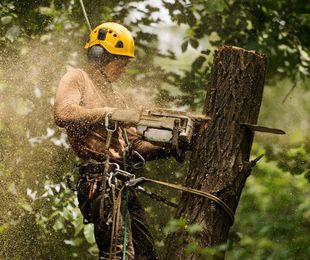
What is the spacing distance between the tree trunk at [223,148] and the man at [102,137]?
593mm

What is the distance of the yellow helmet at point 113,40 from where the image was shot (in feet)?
20.2

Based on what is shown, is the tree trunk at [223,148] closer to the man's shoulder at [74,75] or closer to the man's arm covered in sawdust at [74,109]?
the man's arm covered in sawdust at [74,109]

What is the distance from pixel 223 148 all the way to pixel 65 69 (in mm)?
4460

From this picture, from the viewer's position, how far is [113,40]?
6191 mm

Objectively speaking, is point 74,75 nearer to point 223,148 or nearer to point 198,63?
point 223,148

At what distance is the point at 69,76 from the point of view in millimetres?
5793

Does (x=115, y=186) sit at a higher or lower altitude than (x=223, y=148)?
lower

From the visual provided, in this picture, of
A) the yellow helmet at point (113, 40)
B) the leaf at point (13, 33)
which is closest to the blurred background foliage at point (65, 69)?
the leaf at point (13, 33)

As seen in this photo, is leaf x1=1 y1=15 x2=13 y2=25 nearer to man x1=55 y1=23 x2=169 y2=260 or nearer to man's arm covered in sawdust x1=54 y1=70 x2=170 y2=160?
man x1=55 y1=23 x2=169 y2=260

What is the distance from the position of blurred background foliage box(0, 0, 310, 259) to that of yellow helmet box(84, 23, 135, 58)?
7.19ft

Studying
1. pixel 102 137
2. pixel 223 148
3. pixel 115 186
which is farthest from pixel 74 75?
pixel 223 148

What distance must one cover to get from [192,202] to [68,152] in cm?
399

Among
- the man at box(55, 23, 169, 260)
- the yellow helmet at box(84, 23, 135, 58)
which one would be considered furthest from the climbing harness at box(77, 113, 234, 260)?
the yellow helmet at box(84, 23, 135, 58)

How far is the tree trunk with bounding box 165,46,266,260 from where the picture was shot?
510 cm
